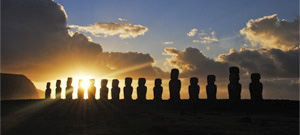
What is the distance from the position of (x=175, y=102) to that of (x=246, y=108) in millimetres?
6189

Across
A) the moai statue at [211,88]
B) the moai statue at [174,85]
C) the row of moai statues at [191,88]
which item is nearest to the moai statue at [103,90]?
the row of moai statues at [191,88]

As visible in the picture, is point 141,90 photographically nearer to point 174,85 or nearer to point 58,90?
point 174,85

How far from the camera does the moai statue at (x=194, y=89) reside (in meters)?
25.9

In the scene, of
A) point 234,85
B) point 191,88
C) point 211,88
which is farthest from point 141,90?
point 234,85

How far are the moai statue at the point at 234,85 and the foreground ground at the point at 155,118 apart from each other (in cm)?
217

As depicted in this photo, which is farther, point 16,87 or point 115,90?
point 16,87

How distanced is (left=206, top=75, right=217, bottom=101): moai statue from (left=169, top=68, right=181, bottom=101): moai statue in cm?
321

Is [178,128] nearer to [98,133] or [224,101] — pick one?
[98,133]

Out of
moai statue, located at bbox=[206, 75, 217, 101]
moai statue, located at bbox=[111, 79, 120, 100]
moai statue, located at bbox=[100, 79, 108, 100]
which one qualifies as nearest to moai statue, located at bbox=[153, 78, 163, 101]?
moai statue, located at bbox=[206, 75, 217, 101]

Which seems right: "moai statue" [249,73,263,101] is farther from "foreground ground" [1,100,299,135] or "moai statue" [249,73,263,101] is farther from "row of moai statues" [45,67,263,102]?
"foreground ground" [1,100,299,135]

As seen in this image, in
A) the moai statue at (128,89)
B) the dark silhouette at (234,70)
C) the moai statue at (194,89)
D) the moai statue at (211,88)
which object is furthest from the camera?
the moai statue at (128,89)

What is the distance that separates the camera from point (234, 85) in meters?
24.3

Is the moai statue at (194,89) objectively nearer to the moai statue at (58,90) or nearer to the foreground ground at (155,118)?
the foreground ground at (155,118)

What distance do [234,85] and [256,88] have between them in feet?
6.47
